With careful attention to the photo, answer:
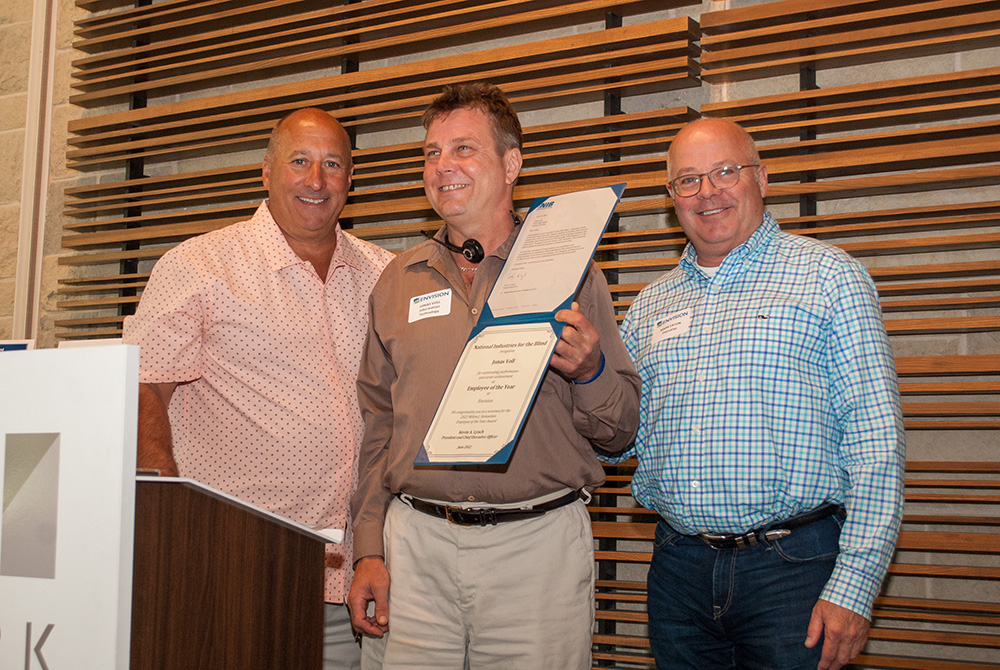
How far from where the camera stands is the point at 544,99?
346cm

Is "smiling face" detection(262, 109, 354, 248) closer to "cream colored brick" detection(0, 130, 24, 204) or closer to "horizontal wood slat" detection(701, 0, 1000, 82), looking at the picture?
"horizontal wood slat" detection(701, 0, 1000, 82)

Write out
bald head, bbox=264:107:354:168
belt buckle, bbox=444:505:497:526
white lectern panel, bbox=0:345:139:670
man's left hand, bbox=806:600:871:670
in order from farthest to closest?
bald head, bbox=264:107:354:168, belt buckle, bbox=444:505:497:526, man's left hand, bbox=806:600:871:670, white lectern panel, bbox=0:345:139:670

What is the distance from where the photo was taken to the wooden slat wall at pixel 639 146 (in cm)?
283

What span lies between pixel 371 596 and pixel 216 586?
2.76 feet

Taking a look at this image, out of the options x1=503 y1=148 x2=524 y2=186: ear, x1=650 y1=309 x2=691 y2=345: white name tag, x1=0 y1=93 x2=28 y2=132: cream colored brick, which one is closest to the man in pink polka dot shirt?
x1=503 y1=148 x2=524 y2=186: ear

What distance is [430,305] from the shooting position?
86.0 inches

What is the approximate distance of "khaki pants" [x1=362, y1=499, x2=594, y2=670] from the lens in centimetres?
197

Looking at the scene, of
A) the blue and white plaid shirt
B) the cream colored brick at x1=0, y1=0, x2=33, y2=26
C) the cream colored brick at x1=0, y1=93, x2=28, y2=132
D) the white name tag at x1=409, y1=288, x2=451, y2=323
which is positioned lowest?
the blue and white plaid shirt

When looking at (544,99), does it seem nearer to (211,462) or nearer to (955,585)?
(211,462)

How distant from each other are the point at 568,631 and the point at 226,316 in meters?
1.22

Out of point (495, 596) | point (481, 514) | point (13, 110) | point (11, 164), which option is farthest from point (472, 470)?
point (13, 110)

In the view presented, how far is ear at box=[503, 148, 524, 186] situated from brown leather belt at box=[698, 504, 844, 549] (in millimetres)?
975

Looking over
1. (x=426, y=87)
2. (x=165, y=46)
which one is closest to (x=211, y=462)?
(x=426, y=87)

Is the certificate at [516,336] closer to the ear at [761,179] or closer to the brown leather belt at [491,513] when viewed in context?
the brown leather belt at [491,513]
